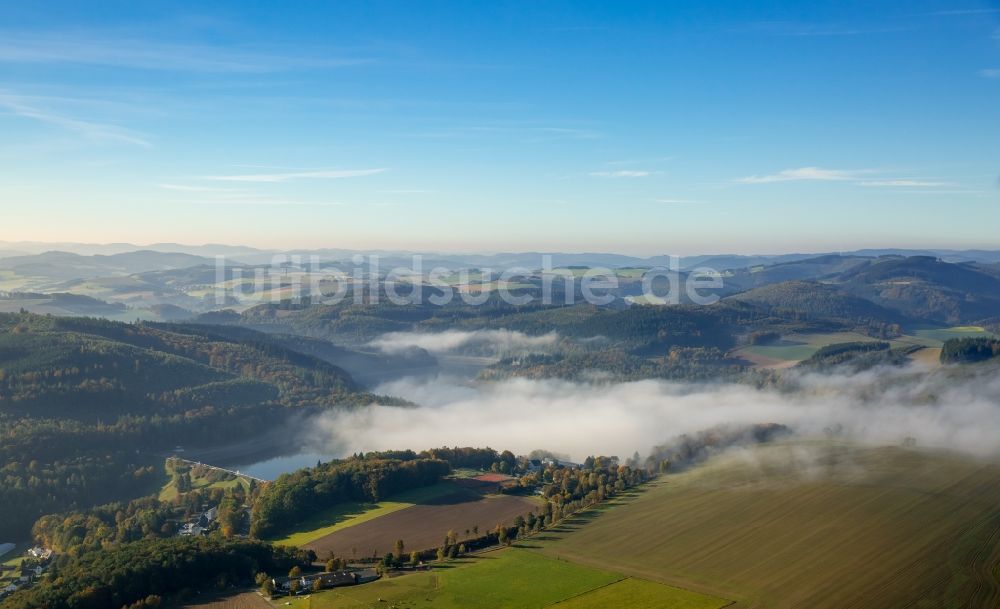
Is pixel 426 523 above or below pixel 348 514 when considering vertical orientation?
above

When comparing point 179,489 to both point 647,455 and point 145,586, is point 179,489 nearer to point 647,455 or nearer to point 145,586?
point 145,586

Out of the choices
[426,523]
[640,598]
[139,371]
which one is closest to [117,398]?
[139,371]

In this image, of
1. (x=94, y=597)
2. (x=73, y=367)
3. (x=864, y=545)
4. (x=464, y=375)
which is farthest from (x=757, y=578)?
(x=464, y=375)

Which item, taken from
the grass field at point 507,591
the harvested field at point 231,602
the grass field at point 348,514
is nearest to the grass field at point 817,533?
the grass field at point 507,591

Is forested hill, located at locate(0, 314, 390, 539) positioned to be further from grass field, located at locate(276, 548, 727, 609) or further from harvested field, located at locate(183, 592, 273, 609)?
grass field, located at locate(276, 548, 727, 609)

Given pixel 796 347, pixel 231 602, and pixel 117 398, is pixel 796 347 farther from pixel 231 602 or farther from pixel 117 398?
pixel 231 602

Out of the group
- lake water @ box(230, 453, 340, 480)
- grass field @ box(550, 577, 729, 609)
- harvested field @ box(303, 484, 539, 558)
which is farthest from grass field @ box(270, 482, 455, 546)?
grass field @ box(550, 577, 729, 609)
